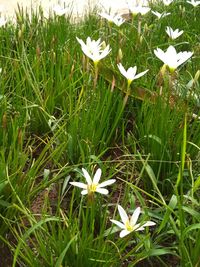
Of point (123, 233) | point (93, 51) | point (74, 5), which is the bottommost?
point (123, 233)

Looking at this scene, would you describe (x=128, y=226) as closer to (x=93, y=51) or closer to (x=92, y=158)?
(x=92, y=158)

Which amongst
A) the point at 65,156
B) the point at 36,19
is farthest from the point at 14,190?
the point at 36,19

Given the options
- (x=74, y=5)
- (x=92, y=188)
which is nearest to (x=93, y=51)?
(x=92, y=188)

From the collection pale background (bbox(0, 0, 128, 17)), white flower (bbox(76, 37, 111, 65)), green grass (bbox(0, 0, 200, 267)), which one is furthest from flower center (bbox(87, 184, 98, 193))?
pale background (bbox(0, 0, 128, 17))

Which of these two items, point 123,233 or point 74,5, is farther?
point 74,5

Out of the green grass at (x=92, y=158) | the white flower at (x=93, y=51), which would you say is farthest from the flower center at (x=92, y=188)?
the white flower at (x=93, y=51)

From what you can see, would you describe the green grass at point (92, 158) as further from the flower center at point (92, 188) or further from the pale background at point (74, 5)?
the pale background at point (74, 5)

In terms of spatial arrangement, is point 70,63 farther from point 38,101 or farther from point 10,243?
point 10,243

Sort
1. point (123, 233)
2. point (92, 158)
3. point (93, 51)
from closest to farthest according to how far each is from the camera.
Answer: point (123, 233)
point (92, 158)
point (93, 51)
